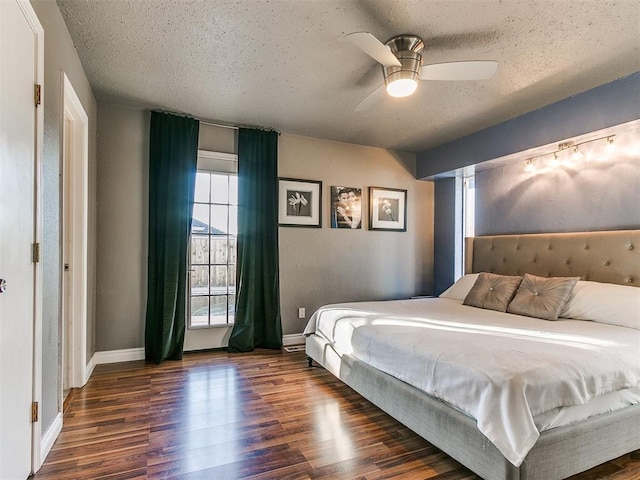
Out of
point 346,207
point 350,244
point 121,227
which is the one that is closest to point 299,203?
point 346,207

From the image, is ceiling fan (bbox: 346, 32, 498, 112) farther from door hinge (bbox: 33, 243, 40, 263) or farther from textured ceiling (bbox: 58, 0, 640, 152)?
door hinge (bbox: 33, 243, 40, 263)

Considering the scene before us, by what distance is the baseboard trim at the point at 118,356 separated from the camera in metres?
3.38

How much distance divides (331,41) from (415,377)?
7.31ft

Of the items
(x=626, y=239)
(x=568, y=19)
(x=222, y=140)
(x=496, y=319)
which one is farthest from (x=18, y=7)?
(x=626, y=239)

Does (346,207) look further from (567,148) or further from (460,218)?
(567,148)

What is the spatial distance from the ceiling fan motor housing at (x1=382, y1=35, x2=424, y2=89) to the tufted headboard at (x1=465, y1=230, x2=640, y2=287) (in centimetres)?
217

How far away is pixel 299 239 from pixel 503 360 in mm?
2908

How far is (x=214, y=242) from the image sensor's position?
400cm

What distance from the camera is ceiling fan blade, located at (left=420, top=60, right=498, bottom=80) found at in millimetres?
2132

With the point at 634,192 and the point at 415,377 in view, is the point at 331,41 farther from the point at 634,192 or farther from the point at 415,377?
the point at 634,192

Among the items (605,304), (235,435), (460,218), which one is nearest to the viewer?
(235,435)

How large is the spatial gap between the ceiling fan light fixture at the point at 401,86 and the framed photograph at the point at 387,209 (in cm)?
235

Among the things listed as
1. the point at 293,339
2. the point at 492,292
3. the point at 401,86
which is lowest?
the point at 293,339

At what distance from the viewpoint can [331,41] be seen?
2.35 meters
